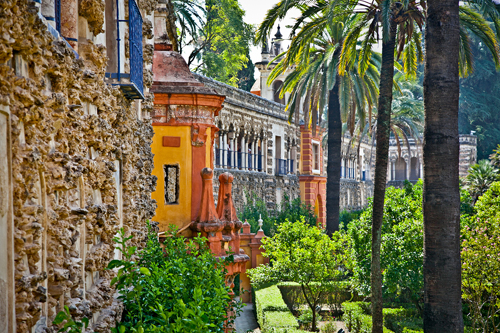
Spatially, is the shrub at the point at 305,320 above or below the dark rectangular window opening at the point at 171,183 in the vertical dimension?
below

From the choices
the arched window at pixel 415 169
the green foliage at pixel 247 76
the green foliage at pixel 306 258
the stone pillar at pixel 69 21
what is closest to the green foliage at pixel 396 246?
the green foliage at pixel 306 258

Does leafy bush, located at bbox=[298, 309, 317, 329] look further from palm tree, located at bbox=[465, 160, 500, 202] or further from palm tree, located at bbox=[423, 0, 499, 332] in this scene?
palm tree, located at bbox=[465, 160, 500, 202]

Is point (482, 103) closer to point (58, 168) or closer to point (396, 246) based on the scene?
point (396, 246)

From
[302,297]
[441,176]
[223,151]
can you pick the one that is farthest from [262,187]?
[441,176]

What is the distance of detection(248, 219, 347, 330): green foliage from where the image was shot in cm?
1587

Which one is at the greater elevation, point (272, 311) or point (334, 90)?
point (334, 90)

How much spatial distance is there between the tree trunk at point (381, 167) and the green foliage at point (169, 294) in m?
5.83

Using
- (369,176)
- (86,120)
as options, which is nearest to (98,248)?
(86,120)

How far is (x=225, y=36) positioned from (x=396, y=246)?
16957 mm

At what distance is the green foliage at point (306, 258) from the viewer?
1587cm

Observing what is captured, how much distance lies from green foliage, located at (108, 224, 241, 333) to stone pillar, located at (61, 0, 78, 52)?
1.42m

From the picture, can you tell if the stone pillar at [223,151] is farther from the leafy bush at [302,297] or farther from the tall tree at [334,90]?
the leafy bush at [302,297]

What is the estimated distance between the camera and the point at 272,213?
27.7m

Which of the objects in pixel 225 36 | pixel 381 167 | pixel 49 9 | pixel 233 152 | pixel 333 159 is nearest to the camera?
pixel 49 9
